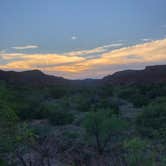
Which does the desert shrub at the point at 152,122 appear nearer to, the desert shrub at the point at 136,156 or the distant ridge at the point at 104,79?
the desert shrub at the point at 136,156

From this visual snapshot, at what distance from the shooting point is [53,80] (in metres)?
111

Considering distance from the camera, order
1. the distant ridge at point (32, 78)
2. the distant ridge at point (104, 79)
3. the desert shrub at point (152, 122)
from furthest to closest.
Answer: the distant ridge at point (104, 79) < the distant ridge at point (32, 78) < the desert shrub at point (152, 122)

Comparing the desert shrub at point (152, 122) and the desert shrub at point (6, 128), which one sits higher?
the desert shrub at point (6, 128)

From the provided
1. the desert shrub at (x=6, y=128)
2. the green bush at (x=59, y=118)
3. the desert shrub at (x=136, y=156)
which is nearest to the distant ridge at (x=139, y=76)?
the green bush at (x=59, y=118)

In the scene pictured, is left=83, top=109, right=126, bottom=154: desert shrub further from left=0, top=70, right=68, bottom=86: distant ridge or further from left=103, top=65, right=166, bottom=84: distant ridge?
left=103, top=65, right=166, bottom=84: distant ridge

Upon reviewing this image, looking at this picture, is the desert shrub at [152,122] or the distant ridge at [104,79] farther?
the distant ridge at [104,79]

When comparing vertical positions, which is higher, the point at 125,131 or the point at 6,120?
the point at 6,120

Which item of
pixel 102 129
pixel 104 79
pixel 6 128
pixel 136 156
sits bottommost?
pixel 104 79

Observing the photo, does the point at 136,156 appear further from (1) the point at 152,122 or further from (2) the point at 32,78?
(2) the point at 32,78

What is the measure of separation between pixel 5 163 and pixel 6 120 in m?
1.03

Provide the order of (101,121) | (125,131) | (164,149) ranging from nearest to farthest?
1. (164,149)
2. (101,121)
3. (125,131)

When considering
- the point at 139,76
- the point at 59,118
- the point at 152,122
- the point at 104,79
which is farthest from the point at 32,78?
the point at 152,122

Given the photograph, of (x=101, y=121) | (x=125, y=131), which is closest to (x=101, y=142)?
(x=101, y=121)

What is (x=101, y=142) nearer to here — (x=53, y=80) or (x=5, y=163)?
(x=5, y=163)
